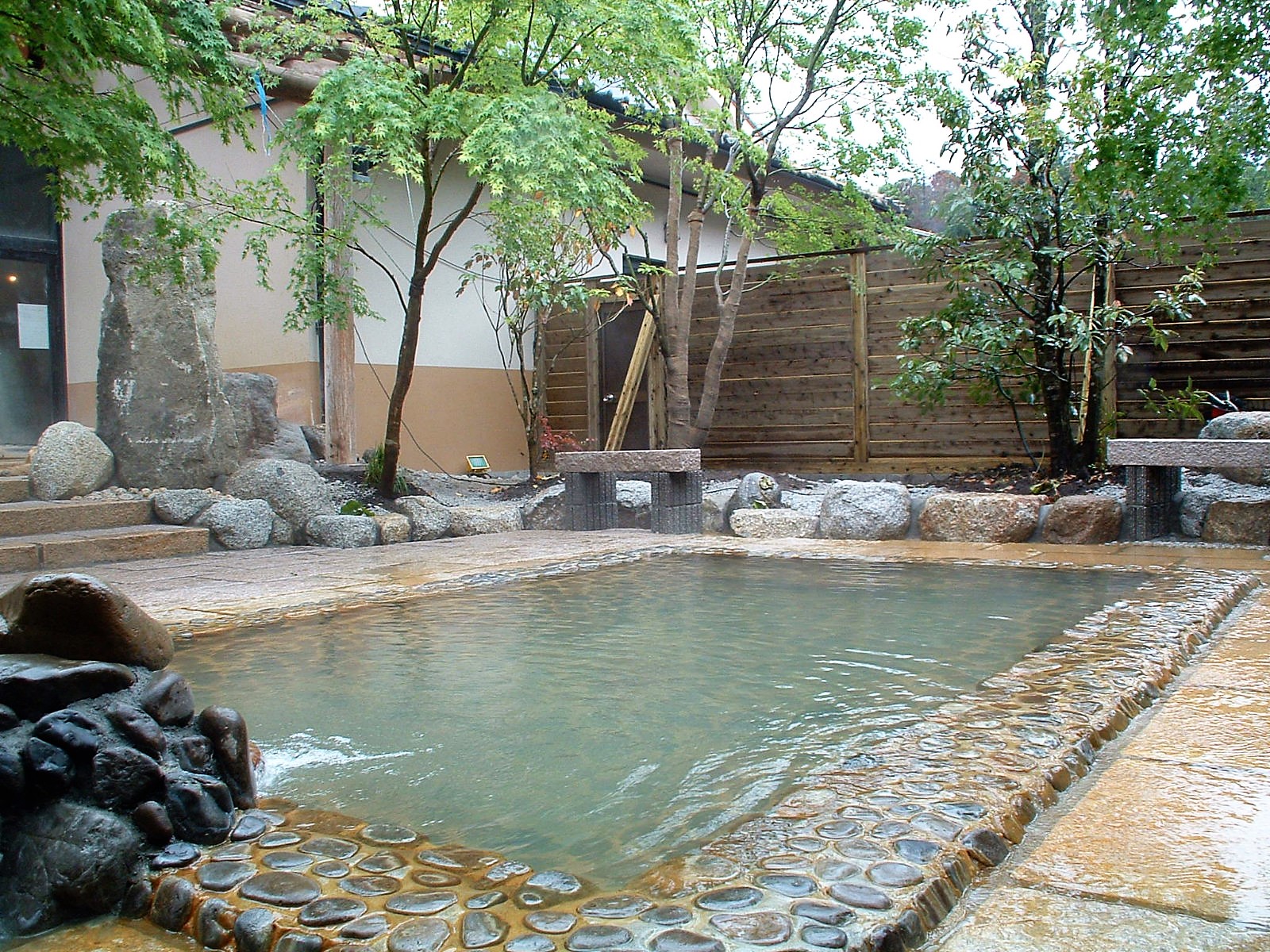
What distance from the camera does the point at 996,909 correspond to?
1507 mm

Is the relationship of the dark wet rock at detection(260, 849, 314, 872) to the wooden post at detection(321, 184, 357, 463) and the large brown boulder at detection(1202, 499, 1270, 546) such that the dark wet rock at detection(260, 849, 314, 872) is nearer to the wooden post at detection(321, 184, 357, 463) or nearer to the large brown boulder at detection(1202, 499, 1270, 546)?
the large brown boulder at detection(1202, 499, 1270, 546)

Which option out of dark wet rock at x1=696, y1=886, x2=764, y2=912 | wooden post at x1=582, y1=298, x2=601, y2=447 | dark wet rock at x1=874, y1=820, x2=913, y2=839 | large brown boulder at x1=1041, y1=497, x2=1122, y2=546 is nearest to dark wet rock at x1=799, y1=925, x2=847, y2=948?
dark wet rock at x1=696, y1=886, x2=764, y2=912

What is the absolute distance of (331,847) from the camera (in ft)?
5.87

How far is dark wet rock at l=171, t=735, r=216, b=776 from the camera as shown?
2.01 metres

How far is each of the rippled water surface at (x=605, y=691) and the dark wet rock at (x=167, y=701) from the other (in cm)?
28

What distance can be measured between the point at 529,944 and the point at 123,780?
3.14ft

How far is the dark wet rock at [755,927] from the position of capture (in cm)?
140

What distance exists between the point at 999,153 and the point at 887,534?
3.04 meters

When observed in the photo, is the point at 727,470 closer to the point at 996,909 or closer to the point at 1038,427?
the point at 1038,427

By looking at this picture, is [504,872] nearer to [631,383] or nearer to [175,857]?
[175,857]

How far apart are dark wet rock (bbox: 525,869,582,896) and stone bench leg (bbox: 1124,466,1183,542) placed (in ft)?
18.0

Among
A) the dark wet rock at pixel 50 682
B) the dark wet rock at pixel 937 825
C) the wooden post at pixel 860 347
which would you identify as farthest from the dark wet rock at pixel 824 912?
the wooden post at pixel 860 347

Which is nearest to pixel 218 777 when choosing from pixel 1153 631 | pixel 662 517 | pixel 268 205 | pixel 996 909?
pixel 996 909

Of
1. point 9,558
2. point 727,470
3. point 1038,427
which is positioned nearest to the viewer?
point 9,558
